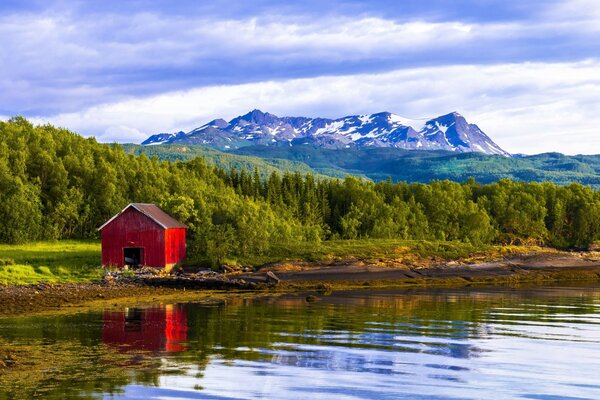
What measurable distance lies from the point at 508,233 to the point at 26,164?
82.9m

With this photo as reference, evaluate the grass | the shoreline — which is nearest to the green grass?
the shoreline

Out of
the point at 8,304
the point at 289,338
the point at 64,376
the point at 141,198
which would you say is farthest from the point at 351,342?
the point at 141,198

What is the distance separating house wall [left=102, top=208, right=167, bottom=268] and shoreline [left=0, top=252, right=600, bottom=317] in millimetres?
4776

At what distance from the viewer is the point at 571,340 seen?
37375 mm

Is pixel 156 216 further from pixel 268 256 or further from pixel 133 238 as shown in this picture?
pixel 268 256

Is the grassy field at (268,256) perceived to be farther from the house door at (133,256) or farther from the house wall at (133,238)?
the house door at (133,256)

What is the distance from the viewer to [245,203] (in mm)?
92500

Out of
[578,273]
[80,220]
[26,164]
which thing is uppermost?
[26,164]

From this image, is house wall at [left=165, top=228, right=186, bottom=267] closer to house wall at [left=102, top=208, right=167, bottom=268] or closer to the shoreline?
house wall at [left=102, top=208, right=167, bottom=268]

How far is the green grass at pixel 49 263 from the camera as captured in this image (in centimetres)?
6394

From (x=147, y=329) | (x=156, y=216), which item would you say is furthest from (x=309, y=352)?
(x=156, y=216)

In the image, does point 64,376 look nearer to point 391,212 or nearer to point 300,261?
point 300,261

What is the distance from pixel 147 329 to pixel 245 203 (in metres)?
53.2

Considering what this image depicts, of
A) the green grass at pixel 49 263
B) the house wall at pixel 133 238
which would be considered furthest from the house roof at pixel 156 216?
the green grass at pixel 49 263
